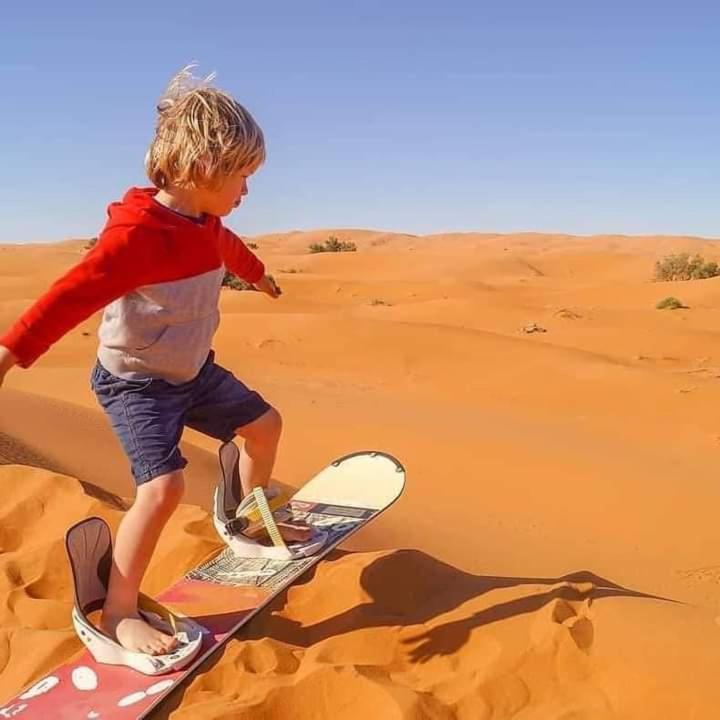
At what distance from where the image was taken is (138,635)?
7.98 feet

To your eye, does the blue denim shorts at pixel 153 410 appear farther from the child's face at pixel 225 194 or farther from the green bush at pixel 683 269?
the green bush at pixel 683 269

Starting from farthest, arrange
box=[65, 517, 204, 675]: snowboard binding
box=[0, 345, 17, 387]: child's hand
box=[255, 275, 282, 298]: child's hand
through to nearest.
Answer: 1. box=[255, 275, 282, 298]: child's hand
2. box=[65, 517, 204, 675]: snowboard binding
3. box=[0, 345, 17, 387]: child's hand

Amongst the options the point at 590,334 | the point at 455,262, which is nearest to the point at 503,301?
the point at 590,334

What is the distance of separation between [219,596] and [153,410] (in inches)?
28.4

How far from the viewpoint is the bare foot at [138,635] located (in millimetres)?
2406

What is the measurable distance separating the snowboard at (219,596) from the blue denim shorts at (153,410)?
54 centimetres

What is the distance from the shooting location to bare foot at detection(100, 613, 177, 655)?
→ 7.89 ft

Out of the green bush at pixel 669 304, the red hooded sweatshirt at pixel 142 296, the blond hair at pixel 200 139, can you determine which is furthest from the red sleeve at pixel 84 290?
the green bush at pixel 669 304

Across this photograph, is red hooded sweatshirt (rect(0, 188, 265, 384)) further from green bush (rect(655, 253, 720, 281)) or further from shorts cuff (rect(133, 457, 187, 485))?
green bush (rect(655, 253, 720, 281))

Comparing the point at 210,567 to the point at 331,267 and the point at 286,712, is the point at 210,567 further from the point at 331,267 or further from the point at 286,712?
the point at 331,267

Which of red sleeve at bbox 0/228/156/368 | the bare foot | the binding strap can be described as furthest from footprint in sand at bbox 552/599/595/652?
red sleeve at bbox 0/228/156/368

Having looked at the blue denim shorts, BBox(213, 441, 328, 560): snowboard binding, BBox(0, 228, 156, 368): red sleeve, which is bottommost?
BBox(213, 441, 328, 560): snowboard binding

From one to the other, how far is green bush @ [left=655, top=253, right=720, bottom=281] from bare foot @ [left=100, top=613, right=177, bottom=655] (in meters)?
24.2

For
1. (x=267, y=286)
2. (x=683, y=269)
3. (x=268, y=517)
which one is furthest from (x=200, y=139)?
(x=683, y=269)
